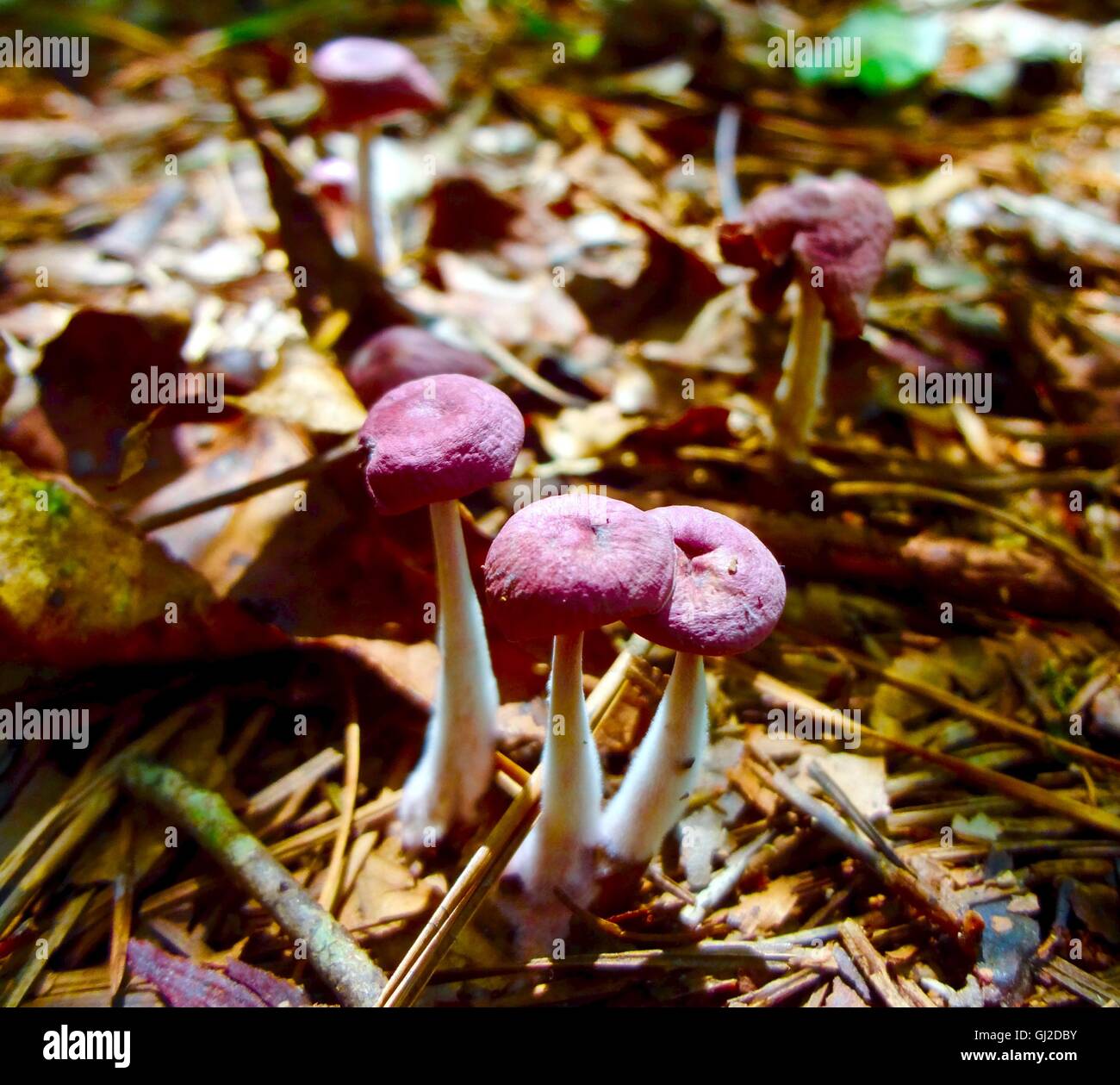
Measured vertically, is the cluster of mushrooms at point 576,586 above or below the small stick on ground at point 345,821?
above

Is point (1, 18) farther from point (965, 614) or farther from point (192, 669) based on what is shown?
point (965, 614)

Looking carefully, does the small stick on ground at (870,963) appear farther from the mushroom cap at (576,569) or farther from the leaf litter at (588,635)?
the mushroom cap at (576,569)

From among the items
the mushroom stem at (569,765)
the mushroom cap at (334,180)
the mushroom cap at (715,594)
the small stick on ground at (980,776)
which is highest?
the mushroom cap at (334,180)

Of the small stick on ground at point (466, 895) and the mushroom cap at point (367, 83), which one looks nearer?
the small stick on ground at point (466, 895)

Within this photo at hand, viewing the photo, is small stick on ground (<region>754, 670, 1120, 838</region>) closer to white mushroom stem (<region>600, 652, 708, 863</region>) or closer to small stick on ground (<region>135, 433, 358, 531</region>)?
white mushroom stem (<region>600, 652, 708, 863</region>)

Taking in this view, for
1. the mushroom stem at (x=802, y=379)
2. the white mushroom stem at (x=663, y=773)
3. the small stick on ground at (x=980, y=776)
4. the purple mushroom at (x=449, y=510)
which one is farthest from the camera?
the mushroom stem at (x=802, y=379)

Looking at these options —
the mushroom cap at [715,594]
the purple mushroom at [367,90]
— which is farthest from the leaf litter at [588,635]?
the mushroom cap at [715,594]

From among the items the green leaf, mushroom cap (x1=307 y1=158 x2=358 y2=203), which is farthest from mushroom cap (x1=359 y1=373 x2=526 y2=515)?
the green leaf
